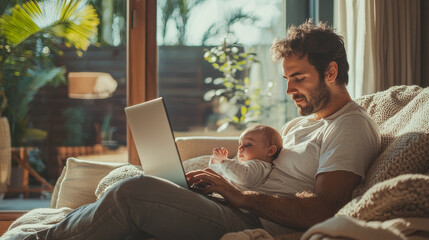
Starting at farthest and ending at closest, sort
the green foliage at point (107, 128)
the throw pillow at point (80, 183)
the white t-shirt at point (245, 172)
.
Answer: the green foliage at point (107, 128) < the throw pillow at point (80, 183) < the white t-shirt at point (245, 172)

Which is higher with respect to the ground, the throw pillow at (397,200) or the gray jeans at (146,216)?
the throw pillow at (397,200)

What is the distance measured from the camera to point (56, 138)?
3721 mm

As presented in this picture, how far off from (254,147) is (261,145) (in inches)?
1.1

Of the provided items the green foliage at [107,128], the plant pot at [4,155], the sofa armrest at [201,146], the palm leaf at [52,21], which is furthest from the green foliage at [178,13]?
the plant pot at [4,155]

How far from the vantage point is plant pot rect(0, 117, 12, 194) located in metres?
3.66

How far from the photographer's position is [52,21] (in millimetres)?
3666

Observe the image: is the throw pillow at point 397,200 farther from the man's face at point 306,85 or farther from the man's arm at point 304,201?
the man's face at point 306,85

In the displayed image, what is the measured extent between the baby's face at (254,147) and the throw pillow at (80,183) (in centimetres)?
84

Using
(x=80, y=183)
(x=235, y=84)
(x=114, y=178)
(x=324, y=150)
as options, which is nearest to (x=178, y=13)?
(x=235, y=84)

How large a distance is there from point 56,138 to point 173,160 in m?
2.27

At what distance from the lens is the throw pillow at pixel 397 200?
1296 millimetres

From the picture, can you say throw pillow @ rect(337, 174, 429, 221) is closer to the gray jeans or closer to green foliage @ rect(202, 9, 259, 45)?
the gray jeans

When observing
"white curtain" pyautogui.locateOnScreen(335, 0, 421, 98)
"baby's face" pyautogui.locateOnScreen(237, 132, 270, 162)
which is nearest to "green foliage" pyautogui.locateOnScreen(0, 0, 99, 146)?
"white curtain" pyautogui.locateOnScreen(335, 0, 421, 98)

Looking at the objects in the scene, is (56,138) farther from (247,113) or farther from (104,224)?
(104,224)
